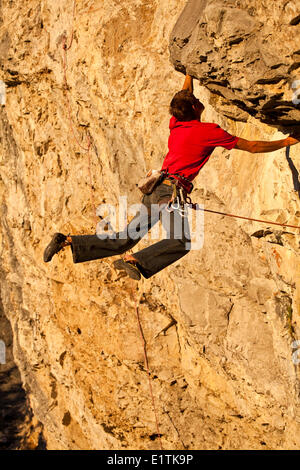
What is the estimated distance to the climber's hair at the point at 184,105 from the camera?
4.27m

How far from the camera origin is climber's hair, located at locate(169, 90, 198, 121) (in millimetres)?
4270

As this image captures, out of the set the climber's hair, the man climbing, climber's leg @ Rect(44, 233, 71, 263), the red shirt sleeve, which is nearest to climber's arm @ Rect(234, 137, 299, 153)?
the man climbing

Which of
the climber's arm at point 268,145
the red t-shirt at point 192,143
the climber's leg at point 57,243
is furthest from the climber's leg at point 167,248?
the climber's arm at point 268,145

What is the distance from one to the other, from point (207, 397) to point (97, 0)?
4.91 m

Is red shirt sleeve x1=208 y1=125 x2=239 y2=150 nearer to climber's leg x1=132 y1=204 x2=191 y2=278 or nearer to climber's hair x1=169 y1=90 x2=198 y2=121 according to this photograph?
climber's hair x1=169 y1=90 x2=198 y2=121

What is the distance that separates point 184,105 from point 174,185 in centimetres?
64

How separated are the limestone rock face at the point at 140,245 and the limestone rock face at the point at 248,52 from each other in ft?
0.06

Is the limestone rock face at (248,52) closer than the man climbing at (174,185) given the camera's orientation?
Yes

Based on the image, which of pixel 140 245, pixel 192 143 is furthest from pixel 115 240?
pixel 140 245

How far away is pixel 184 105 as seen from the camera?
4.28 m

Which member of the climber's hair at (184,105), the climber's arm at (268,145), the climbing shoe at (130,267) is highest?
the climber's hair at (184,105)

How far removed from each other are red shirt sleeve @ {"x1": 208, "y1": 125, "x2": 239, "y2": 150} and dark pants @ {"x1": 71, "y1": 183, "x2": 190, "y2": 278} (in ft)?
2.41

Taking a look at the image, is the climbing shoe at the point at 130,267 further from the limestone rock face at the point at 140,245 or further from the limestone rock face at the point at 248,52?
the limestone rock face at the point at 248,52
